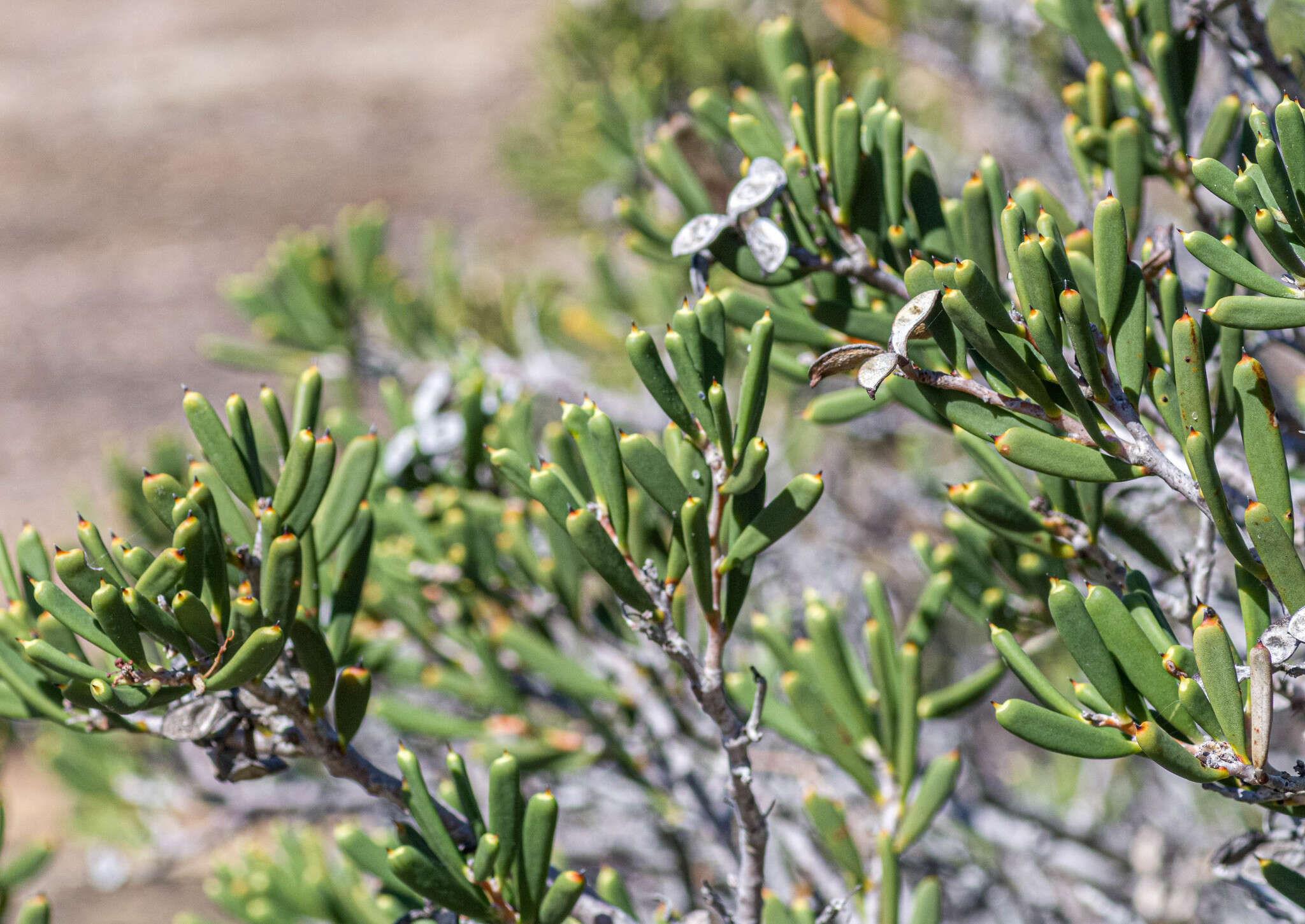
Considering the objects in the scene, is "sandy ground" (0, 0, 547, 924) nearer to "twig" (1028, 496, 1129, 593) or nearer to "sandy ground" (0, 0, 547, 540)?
"sandy ground" (0, 0, 547, 540)

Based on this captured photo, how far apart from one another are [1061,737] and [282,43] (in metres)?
15.0

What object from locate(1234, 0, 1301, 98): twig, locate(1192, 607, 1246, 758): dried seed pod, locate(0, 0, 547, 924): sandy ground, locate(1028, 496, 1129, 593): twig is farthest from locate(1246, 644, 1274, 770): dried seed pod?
locate(0, 0, 547, 924): sandy ground

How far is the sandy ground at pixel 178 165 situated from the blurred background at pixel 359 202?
1.5 inches

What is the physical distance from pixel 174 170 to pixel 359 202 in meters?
2.80

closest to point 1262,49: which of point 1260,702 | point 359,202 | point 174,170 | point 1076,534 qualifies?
point 1076,534

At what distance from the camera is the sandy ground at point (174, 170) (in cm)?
686

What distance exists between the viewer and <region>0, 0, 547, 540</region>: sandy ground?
7.07m

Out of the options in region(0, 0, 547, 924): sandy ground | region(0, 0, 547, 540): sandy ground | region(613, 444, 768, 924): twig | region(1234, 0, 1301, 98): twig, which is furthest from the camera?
region(0, 0, 547, 540): sandy ground

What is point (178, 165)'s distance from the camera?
1059cm

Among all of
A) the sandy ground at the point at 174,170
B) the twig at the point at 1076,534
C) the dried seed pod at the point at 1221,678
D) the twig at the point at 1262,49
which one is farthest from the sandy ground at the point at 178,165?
the dried seed pod at the point at 1221,678

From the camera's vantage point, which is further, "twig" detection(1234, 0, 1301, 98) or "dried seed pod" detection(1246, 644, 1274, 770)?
"twig" detection(1234, 0, 1301, 98)

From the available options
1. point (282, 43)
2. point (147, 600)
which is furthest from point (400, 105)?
point (147, 600)

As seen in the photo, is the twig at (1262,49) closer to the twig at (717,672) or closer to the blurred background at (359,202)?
the blurred background at (359,202)

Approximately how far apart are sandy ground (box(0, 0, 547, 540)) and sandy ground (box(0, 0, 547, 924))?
0.09 ft
